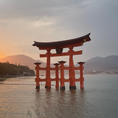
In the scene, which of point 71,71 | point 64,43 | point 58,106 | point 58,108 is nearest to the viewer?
point 58,108

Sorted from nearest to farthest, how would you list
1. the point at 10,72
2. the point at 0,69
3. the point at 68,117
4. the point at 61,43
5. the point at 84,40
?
1. the point at 68,117
2. the point at 84,40
3. the point at 61,43
4. the point at 0,69
5. the point at 10,72

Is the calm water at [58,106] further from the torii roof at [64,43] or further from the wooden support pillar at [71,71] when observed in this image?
the torii roof at [64,43]

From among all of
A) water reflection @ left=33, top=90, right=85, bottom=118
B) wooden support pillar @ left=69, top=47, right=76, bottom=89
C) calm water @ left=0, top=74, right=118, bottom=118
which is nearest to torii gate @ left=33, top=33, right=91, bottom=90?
wooden support pillar @ left=69, top=47, right=76, bottom=89

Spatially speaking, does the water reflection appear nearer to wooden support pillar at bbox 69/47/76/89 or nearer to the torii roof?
wooden support pillar at bbox 69/47/76/89

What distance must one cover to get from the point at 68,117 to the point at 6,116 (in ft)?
7.03

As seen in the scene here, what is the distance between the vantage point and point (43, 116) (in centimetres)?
522

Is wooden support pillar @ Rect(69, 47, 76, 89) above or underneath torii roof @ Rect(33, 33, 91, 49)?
underneath

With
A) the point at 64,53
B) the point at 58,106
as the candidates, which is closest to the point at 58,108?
the point at 58,106

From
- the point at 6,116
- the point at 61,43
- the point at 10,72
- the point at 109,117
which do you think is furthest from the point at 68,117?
the point at 10,72

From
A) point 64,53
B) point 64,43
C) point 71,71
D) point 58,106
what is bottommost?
point 58,106

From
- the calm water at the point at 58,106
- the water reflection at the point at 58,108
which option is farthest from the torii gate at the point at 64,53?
the water reflection at the point at 58,108

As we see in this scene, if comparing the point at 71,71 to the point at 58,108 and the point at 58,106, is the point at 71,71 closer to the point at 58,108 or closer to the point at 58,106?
the point at 58,106

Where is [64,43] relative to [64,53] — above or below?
above

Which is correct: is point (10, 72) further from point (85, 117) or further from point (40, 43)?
point (85, 117)
